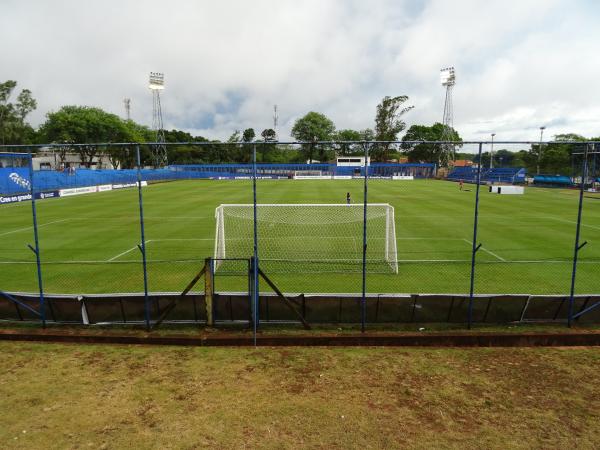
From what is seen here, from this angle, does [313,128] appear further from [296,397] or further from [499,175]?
[296,397]

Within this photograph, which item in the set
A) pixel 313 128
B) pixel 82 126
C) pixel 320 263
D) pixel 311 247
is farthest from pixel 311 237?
pixel 313 128

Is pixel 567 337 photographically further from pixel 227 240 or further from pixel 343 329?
pixel 227 240

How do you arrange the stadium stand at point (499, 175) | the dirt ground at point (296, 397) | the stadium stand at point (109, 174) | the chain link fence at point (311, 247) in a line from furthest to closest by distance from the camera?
the stadium stand at point (109, 174), the stadium stand at point (499, 175), the chain link fence at point (311, 247), the dirt ground at point (296, 397)

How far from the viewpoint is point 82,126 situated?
229ft

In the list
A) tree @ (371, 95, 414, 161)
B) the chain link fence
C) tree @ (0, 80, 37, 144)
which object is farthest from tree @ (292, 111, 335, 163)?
the chain link fence

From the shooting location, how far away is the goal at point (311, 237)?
1371cm

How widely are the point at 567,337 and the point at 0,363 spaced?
11035 mm

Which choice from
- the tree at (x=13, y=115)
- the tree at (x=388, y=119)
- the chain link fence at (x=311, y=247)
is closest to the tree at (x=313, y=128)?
the tree at (x=388, y=119)

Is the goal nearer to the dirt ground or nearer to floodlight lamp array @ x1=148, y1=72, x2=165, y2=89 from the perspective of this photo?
the dirt ground

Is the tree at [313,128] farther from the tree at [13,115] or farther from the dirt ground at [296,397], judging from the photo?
the dirt ground at [296,397]

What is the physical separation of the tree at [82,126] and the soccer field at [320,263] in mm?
46970

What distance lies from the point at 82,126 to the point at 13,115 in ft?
33.7

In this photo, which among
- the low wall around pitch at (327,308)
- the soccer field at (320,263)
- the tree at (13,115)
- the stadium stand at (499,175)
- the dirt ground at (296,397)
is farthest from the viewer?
the tree at (13,115)

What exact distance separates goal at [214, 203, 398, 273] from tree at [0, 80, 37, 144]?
59.9 metres
